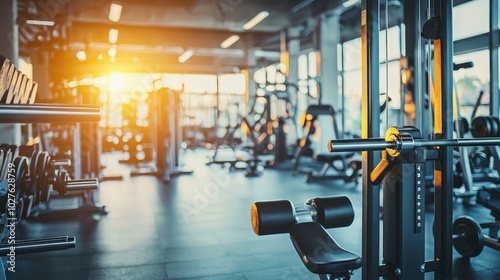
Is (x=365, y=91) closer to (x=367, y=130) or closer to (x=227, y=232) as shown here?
(x=367, y=130)

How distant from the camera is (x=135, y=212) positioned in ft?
11.6

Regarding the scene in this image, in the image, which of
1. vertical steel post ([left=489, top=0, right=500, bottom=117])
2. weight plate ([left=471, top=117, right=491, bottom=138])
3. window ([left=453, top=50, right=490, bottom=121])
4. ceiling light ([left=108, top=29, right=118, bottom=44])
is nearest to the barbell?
weight plate ([left=471, top=117, right=491, bottom=138])

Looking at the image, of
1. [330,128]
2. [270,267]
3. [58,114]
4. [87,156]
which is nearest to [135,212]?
[87,156]

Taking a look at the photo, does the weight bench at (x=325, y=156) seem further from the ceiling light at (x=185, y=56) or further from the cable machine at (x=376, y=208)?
the ceiling light at (x=185, y=56)

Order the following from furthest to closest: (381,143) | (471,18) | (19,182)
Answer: (471,18), (19,182), (381,143)

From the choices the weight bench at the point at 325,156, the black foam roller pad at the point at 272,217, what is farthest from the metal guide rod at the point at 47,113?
the weight bench at the point at 325,156

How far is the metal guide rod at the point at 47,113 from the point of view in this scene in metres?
0.79

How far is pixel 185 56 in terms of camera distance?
12.1 m

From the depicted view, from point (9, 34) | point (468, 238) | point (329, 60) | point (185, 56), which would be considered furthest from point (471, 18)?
point (185, 56)

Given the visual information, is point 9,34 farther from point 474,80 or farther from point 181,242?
point 474,80

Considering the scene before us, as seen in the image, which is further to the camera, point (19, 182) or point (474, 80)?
point (474, 80)

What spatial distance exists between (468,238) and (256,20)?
19.7ft

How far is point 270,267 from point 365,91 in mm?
1195

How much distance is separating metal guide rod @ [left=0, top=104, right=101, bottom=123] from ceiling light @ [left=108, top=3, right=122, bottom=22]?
6252 millimetres
